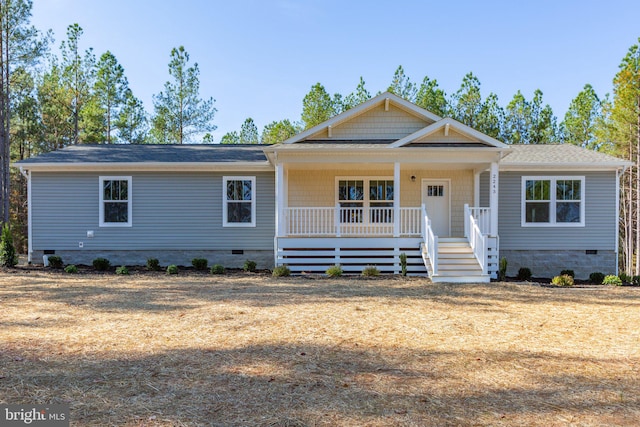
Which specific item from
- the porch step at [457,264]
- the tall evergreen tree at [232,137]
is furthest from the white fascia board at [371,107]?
the tall evergreen tree at [232,137]

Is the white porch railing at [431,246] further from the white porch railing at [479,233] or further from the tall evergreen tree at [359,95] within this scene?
the tall evergreen tree at [359,95]

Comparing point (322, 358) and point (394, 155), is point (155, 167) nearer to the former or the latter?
point (394, 155)

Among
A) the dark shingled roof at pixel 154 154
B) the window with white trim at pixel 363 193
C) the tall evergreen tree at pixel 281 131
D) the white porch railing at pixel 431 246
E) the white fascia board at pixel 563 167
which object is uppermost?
the tall evergreen tree at pixel 281 131

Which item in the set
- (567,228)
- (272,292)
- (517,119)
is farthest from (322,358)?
(517,119)

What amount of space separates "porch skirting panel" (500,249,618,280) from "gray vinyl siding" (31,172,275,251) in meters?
8.70

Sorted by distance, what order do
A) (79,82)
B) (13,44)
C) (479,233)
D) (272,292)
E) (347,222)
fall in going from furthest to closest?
(79,82) < (13,44) < (347,222) < (479,233) < (272,292)

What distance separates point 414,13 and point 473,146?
1201 cm

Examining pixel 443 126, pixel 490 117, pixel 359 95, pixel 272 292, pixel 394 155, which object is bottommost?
pixel 272 292

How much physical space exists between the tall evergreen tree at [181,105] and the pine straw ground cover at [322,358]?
70.8 feet

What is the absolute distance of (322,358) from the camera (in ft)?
15.3

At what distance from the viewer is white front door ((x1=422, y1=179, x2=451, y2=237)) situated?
14.4 metres

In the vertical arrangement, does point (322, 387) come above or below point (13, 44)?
below

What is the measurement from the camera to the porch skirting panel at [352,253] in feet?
39.2

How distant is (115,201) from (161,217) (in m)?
1.67
